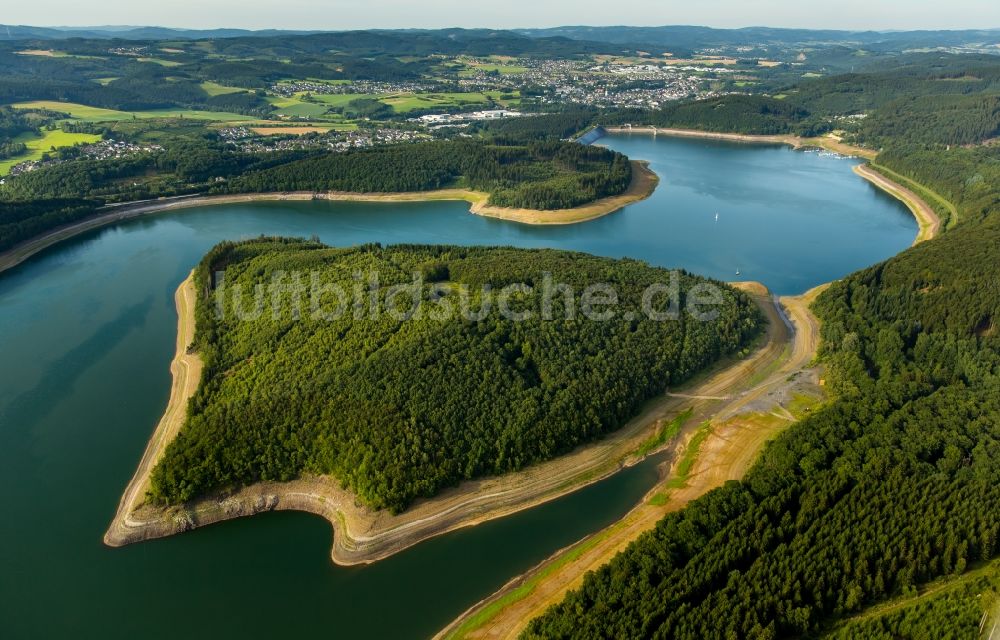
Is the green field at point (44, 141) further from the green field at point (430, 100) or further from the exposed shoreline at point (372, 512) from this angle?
the exposed shoreline at point (372, 512)

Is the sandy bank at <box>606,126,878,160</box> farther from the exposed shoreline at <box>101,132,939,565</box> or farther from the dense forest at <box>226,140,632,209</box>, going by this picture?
the exposed shoreline at <box>101,132,939,565</box>

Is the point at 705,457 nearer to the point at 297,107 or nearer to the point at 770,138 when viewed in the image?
the point at 770,138

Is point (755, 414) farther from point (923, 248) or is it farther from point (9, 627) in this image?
point (9, 627)

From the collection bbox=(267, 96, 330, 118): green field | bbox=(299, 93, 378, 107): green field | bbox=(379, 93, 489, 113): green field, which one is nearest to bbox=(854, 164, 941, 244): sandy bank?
bbox=(379, 93, 489, 113): green field

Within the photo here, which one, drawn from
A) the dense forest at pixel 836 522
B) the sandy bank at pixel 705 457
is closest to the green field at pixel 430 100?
the sandy bank at pixel 705 457

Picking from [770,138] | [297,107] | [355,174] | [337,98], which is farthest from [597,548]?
[337,98]

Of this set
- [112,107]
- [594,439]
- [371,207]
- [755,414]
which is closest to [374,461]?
[594,439]

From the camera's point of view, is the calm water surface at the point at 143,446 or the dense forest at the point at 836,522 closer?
the dense forest at the point at 836,522
